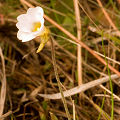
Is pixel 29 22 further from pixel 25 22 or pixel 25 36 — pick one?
pixel 25 36

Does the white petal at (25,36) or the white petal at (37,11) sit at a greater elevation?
the white petal at (37,11)

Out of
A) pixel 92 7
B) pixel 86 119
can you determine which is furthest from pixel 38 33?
pixel 92 7

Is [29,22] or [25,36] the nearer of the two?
[25,36]

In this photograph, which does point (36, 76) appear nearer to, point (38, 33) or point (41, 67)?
point (41, 67)

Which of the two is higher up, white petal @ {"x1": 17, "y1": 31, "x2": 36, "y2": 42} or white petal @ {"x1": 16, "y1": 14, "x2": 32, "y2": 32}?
white petal @ {"x1": 16, "y1": 14, "x2": 32, "y2": 32}

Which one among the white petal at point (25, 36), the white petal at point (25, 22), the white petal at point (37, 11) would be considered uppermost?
the white petal at point (37, 11)

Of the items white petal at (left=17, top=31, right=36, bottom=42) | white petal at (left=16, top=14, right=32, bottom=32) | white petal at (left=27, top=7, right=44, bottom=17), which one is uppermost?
white petal at (left=27, top=7, right=44, bottom=17)

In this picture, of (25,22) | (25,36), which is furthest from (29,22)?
(25,36)

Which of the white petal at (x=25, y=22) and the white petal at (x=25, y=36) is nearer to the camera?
the white petal at (x=25, y=36)

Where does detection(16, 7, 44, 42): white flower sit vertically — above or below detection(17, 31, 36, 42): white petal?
above

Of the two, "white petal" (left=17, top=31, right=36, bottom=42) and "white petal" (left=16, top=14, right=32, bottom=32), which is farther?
"white petal" (left=16, top=14, right=32, bottom=32)

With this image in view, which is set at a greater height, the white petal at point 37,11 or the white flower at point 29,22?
the white petal at point 37,11
